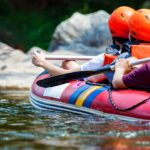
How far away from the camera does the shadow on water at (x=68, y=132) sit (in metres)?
5.88

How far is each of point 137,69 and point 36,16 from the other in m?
15.4

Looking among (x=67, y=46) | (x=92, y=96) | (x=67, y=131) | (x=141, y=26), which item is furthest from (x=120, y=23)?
(x=67, y=46)

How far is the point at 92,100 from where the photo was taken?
7652 millimetres

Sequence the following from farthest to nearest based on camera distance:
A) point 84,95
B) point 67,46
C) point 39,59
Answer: point 67,46 < point 39,59 < point 84,95

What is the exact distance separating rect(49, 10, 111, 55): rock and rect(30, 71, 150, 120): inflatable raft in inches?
212

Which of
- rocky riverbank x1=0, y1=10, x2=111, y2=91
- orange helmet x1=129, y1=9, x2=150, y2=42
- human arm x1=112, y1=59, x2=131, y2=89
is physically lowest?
rocky riverbank x1=0, y1=10, x2=111, y2=91

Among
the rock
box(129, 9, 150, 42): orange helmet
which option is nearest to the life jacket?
box(129, 9, 150, 42): orange helmet

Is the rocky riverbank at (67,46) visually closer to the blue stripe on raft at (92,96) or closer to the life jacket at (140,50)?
the blue stripe on raft at (92,96)

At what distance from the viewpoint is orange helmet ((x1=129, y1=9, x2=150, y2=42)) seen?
7781mm

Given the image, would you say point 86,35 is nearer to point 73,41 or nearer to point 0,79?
point 73,41

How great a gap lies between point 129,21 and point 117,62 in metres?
0.58

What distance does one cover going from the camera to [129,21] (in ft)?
26.3

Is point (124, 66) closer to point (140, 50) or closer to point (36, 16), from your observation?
point (140, 50)

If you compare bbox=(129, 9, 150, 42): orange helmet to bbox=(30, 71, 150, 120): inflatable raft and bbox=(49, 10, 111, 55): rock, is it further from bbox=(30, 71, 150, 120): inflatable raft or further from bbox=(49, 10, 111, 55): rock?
bbox=(49, 10, 111, 55): rock
